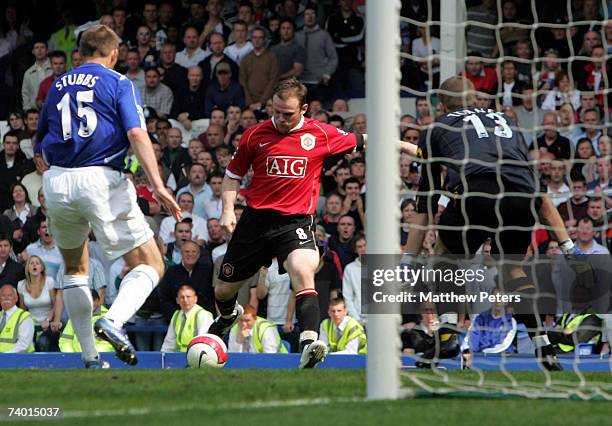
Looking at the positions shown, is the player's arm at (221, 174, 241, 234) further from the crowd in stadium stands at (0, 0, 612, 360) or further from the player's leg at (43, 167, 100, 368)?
the crowd in stadium stands at (0, 0, 612, 360)

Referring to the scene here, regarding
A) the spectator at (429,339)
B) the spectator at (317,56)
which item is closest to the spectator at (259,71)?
the spectator at (317,56)

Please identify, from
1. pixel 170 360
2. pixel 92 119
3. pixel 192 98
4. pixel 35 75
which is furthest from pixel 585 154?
pixel 35 75

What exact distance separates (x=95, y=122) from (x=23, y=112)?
33.3 feet

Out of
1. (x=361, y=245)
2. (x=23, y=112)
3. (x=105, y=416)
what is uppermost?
(x=23, y=112)

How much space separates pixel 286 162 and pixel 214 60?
8.54 meters

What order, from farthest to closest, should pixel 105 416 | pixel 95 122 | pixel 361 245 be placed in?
pixel 361 245, pixel 95 122, pixel 105 416

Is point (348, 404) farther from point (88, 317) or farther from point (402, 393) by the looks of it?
point (88, 317)

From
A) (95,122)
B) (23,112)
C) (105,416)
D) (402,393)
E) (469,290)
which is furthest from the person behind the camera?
(23,112)

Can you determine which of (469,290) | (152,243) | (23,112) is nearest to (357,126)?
(469,290)

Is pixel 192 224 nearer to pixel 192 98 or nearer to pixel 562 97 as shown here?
pixel 192 98

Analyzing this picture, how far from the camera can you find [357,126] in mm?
15023

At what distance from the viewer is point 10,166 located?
1666 centimetres

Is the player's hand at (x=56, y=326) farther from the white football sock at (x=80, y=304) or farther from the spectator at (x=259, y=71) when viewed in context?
the white football sock at (x=80, y=304)

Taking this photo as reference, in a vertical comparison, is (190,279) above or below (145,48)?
below
